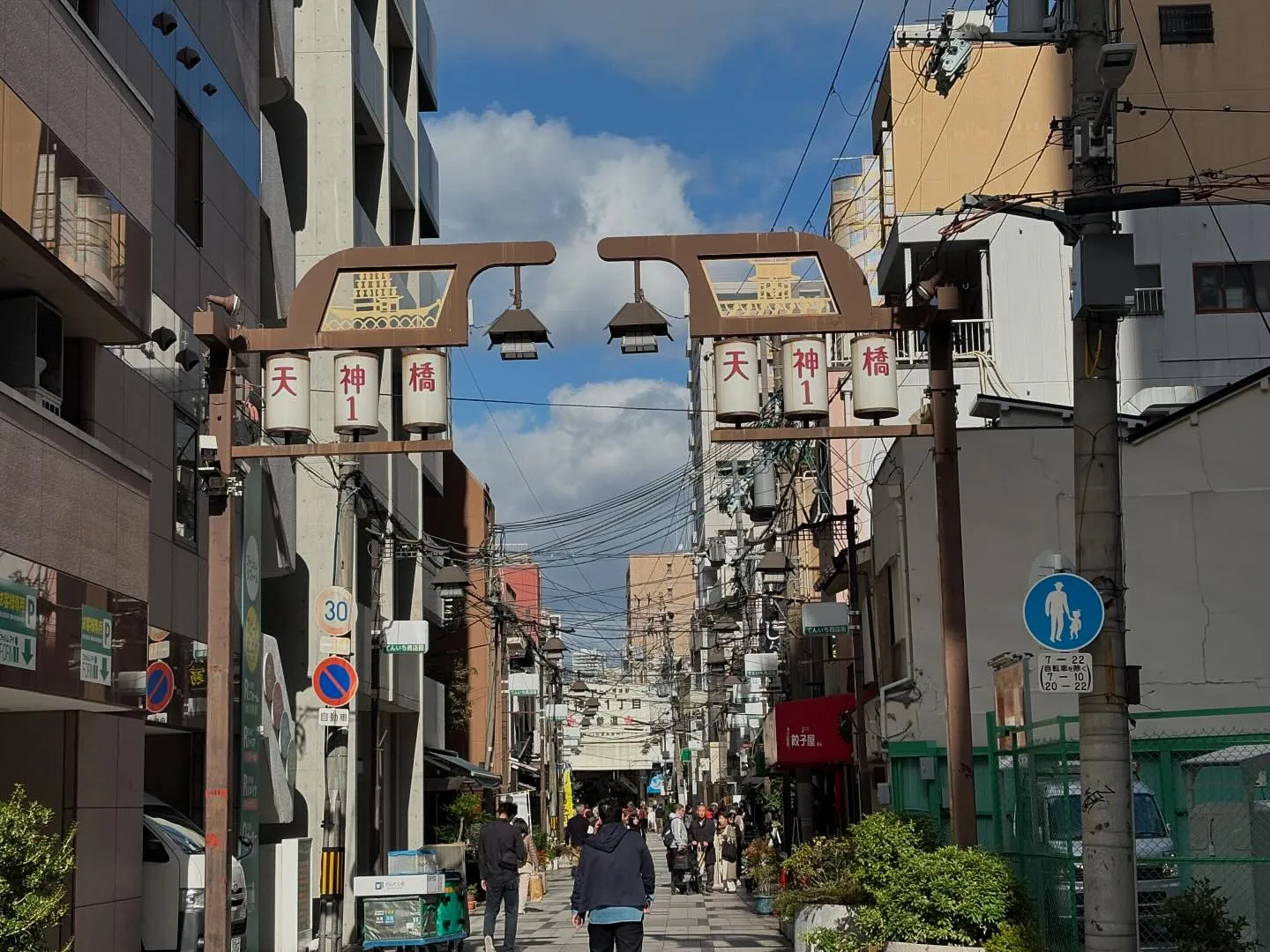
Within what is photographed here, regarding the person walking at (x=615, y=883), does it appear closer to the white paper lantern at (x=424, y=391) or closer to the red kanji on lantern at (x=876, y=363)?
the white paper lantern at (x=424, y=391)

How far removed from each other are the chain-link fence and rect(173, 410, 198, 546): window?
1126 centimetres

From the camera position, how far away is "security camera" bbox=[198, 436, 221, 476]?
16.7 metres

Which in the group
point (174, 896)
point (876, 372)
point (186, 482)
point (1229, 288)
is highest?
point (1229, 288)

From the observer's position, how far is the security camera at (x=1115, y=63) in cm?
1152

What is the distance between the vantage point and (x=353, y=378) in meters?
17.2

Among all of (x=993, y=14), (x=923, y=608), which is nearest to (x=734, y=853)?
(x=923, y=608)

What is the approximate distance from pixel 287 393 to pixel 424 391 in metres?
1.49

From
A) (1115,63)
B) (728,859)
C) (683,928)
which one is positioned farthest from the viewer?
(728,859)

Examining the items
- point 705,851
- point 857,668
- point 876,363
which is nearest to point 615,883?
point 876,363

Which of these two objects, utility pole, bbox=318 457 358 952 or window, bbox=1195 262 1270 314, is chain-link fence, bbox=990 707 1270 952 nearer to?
utility pole, bbox=318 457 358 952

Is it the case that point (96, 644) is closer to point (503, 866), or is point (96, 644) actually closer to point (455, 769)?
point (503, 866)

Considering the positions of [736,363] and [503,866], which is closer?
[736,363]

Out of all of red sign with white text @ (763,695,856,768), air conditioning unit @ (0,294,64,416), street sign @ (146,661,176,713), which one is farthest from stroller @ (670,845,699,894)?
air conditioning unit @ (0,294,64,416)

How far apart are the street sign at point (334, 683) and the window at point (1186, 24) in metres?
30.4
